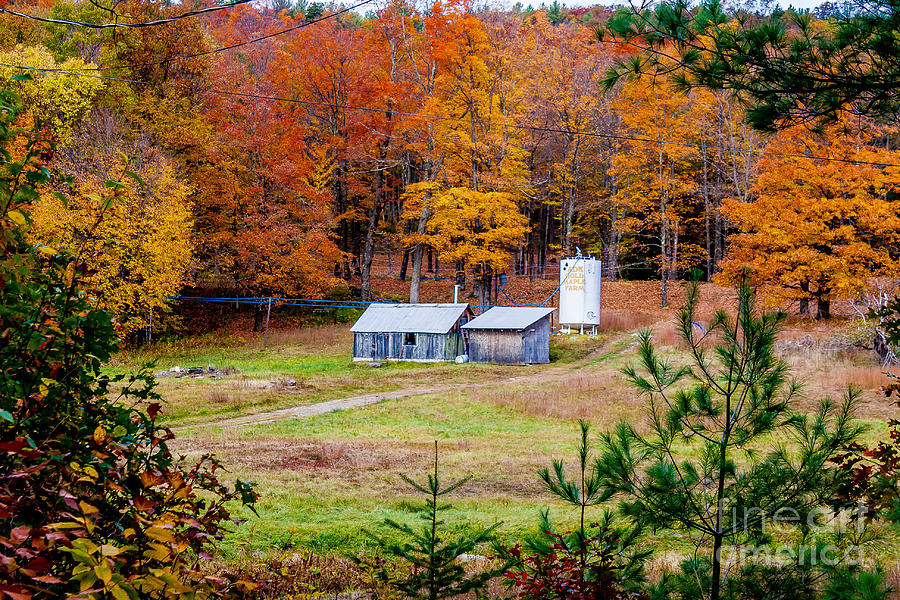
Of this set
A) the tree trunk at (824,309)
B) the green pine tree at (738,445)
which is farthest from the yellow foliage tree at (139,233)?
the green pine tree at (738,445)

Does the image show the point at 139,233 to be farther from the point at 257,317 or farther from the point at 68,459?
the point at 68,459

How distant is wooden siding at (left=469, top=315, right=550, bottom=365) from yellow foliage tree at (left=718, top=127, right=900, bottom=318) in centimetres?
724

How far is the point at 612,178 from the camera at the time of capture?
42781 millimetres

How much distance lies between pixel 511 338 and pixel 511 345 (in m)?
0.27

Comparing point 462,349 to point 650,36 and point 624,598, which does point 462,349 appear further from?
point 624,598

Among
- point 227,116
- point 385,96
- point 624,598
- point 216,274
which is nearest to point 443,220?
point 385,96

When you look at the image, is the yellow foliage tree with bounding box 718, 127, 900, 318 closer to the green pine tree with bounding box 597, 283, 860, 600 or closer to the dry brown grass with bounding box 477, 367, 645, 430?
the dry brown grass with bounding box 477, 367, 645, 430

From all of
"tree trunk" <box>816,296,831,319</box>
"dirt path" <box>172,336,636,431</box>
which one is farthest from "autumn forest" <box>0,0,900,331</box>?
"dirt path" <box>172,336,636,431</box>

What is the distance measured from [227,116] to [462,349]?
61.5 feet

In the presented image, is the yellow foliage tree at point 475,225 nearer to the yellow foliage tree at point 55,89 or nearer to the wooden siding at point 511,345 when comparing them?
the wooden siding at point 511,345

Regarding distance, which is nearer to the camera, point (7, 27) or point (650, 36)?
point (650, 36)

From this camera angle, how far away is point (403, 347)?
28688 millimetres

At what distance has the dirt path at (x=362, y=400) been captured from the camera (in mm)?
16656

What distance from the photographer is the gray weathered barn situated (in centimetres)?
2833
